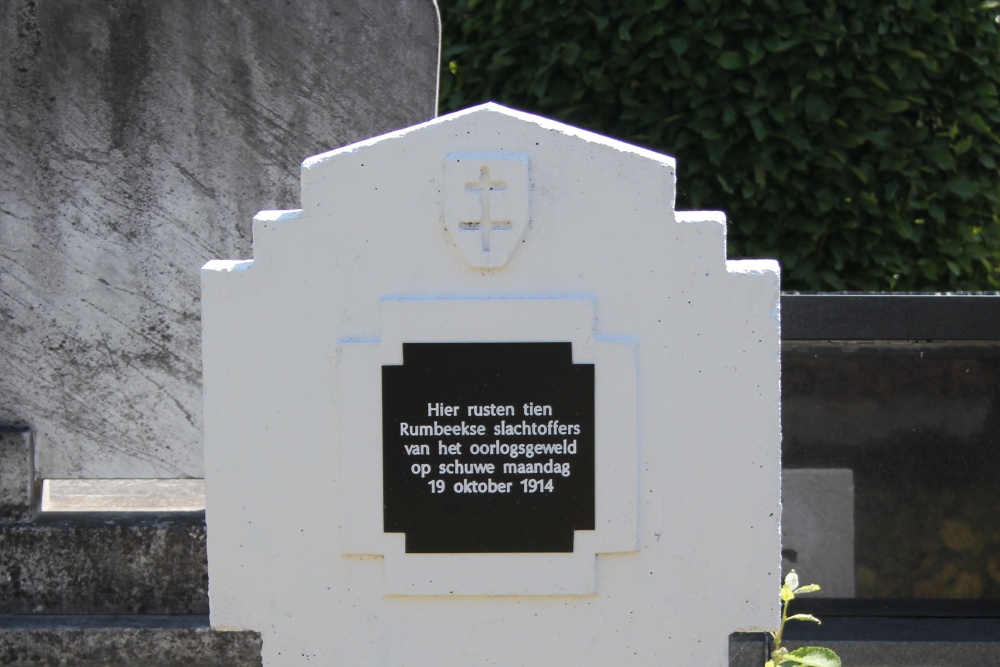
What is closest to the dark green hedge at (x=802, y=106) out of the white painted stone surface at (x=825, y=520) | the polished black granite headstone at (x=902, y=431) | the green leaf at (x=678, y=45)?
the green leaf at (x=678, y=45)

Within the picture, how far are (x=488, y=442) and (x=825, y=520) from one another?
61.6 inches

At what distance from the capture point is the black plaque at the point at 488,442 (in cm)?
227

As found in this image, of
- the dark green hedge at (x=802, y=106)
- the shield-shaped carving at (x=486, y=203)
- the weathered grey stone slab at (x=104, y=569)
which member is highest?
the dark green hedge at (x=802, y=106)

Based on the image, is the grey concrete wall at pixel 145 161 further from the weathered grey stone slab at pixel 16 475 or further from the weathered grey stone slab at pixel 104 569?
the weathered grey stone slab at pixel 104 569

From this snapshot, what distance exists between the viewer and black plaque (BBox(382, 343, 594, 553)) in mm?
2273

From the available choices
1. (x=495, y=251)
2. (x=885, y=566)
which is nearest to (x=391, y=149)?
(x=495, y=251)

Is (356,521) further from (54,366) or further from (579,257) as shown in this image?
(54,366)

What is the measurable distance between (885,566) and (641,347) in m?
1.59

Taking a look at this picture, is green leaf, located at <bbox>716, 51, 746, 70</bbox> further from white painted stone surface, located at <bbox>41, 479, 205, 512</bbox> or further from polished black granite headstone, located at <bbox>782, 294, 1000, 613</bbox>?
white painted stone surface, located at <bbox>41, 479, 205, 512</bbox>

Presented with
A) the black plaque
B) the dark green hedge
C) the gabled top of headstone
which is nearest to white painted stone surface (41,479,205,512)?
the black plaque

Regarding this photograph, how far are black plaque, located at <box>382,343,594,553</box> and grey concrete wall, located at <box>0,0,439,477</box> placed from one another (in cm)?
119

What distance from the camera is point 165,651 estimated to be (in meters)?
3.03

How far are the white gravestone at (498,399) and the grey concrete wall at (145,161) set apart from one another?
3.42 ft

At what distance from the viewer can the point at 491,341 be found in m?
2.27
